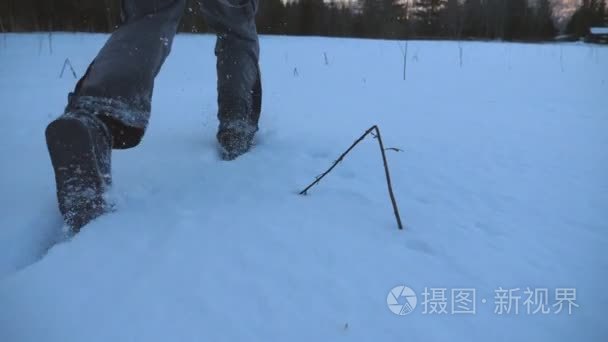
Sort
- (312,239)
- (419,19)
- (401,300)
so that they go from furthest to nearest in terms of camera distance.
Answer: (419,19) < (312,239) < (401,300)

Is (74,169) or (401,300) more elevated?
(74,169)

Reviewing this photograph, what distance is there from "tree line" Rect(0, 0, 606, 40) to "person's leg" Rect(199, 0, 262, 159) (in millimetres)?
17437

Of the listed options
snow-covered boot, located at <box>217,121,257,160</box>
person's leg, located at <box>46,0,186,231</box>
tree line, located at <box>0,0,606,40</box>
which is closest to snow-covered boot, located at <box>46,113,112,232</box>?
person's leg, located at <box>46,0,186,231</box>

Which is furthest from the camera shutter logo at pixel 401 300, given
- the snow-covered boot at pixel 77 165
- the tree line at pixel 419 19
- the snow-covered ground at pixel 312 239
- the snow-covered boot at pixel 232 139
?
the tree line at pixel 419 19

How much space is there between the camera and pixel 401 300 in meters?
0.70

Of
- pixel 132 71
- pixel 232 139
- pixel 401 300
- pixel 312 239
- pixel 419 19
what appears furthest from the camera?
pixel 419 19

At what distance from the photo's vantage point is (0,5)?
12.2 m

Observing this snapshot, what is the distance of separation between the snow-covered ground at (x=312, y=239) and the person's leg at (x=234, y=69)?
9 centimetres

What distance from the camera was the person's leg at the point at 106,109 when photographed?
889 mm

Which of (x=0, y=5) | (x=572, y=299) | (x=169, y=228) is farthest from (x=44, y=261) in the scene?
(x=0, y=5)

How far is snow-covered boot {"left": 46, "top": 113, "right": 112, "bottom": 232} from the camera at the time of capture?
88 cm

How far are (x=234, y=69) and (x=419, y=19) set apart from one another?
119 feet

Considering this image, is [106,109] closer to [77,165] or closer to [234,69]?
[77,165]

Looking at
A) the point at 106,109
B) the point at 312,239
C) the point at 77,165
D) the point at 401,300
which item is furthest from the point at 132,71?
the point at 401,300
